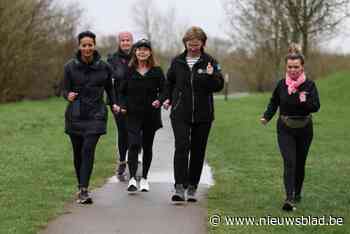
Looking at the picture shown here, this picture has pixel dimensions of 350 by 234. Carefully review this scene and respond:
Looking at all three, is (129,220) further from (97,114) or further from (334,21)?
(334,21)

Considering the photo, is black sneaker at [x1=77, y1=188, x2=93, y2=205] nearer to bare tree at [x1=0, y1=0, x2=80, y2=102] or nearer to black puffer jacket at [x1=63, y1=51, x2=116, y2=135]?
black puffer jacket at [x1=63, y1=51, x2=116, y2=135]

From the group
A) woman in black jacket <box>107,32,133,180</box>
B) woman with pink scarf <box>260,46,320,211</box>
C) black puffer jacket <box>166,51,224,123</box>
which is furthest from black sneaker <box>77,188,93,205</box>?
woman with pink scarf <box>260,46,320,211</box>

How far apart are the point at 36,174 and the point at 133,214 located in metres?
3.39

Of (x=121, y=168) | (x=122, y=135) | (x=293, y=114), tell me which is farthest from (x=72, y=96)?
(x=293, y=114)

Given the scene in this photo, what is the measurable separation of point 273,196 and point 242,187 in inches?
31.0

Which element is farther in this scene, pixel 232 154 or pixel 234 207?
pixel 232 154

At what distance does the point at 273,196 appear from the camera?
858cm

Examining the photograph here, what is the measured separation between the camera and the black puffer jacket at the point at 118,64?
930cm

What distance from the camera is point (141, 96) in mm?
8781

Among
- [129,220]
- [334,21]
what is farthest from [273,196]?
[334,21]

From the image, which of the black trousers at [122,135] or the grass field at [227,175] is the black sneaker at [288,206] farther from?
the black trousers at [122,135]

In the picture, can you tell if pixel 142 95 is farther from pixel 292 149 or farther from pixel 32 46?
pixel 32 46

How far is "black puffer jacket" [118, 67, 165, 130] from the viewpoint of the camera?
28.8 ft

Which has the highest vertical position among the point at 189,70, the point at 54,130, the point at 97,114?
the point at 189,70
